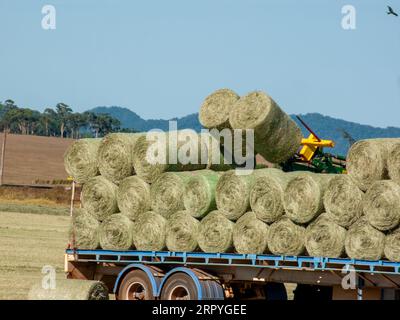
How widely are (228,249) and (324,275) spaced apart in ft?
5.57

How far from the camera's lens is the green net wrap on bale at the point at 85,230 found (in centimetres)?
1798

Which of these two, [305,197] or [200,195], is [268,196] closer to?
[305,197]

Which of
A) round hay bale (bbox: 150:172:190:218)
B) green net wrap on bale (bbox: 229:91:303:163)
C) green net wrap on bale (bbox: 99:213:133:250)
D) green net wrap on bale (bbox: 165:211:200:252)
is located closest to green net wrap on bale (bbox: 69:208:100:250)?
green net wrap on bale (bbox: 99:213:133:250)

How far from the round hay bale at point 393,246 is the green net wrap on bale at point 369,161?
Result: 821mm

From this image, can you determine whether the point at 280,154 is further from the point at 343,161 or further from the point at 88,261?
the point at 88,261

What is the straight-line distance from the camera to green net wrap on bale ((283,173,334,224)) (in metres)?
15.3

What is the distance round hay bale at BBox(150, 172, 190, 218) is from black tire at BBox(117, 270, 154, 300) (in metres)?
1.11

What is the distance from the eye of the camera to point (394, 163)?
14602mm

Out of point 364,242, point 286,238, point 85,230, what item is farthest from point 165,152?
point 364,242

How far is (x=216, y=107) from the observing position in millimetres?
17406

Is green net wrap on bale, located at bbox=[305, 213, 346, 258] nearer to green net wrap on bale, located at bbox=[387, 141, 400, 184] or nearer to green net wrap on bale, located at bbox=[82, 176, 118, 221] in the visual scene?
green net wrap on bale, located at bbox=[387, 141, 400, 184]

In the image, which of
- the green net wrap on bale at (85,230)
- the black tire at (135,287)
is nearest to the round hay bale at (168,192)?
the black tire at (135,287)

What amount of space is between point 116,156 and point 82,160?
2.55ft
